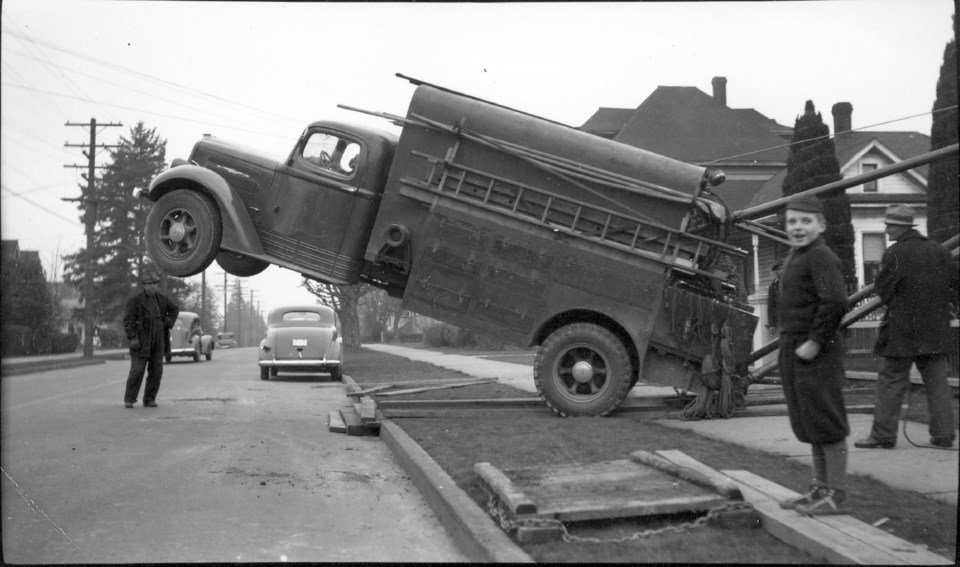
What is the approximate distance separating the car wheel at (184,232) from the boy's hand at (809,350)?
24.8ft

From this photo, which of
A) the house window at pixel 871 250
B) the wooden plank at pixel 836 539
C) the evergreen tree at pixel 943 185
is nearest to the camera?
the wooden plank at pixel 836 539

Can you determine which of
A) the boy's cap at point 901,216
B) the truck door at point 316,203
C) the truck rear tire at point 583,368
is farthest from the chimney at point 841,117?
the truck door at point 316,203

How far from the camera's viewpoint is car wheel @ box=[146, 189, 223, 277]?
33.0 feet

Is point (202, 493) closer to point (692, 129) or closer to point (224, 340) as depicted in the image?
point (692, 129)

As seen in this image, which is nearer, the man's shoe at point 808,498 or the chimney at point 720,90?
the man's shoe at point 808,498

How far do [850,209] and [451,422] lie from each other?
660 centimetres

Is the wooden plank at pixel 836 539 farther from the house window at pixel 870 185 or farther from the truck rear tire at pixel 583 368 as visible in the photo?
the house window at pixel 870 185

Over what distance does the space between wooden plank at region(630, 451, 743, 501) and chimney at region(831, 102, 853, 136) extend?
389 centimetres

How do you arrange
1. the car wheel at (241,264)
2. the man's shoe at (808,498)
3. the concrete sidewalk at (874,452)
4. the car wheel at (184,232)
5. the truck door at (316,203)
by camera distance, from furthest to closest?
the car wheel at (241,264), the truck door at (316,203), the car wheel at (184,232), the concrete sidewalk at (874,452), the man's shoe at (808,498)

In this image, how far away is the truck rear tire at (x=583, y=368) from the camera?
30.4 feet

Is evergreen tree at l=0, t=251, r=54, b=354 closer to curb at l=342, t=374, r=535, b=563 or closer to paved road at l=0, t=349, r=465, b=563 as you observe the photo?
paved road at l=0, t=349, r=465, b=563

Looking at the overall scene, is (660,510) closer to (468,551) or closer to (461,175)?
(468,551)

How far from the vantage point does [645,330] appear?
9125 mm

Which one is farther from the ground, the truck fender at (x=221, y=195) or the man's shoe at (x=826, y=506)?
the truck fender at (x=221, y=195)
